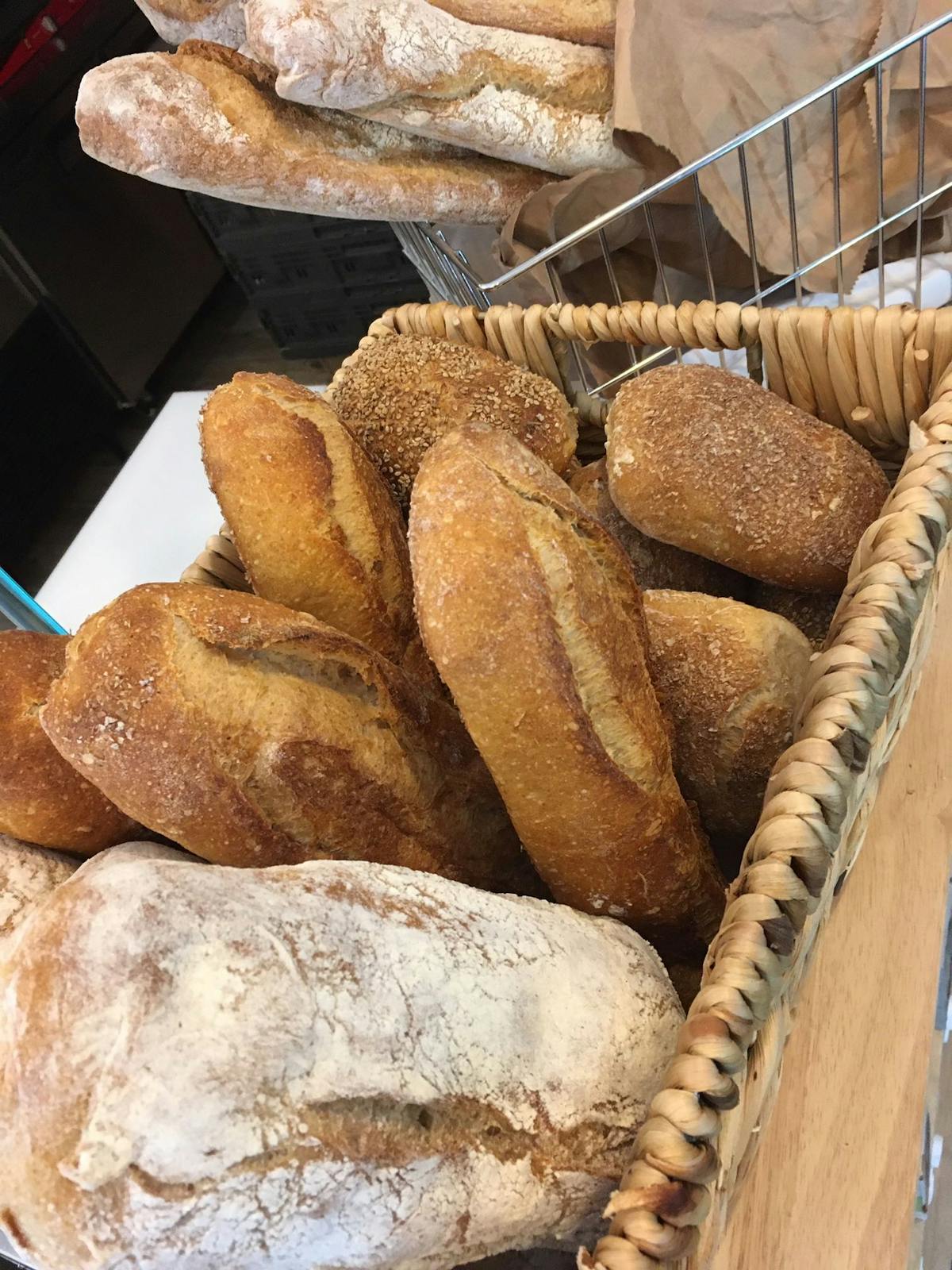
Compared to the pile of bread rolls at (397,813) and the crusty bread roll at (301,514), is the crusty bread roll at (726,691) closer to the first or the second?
the pile of bread rolls at (397,813)

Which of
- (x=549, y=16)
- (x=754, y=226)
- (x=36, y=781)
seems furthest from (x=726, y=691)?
(x=549, y=16)

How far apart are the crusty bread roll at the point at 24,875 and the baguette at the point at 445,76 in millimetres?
825

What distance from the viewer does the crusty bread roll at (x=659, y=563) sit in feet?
2.84

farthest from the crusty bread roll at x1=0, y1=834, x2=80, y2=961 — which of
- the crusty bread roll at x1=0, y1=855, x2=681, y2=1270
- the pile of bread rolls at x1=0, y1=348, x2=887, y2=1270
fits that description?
the crusty bread roll at x1=0, y1=855, x2=681, y2=1270

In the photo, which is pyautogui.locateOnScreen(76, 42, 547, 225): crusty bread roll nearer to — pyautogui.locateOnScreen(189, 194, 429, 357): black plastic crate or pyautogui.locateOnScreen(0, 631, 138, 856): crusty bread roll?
pyautogui.locateOnScreen(0, 631, 138, 856): crusty bread roll

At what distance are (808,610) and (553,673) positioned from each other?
36 centimetres

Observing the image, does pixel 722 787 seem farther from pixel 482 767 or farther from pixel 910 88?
pixel 910 88

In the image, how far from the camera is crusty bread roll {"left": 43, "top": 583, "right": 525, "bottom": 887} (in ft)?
1.84

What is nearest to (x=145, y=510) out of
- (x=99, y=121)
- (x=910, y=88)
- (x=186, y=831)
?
(x=99, y=121)

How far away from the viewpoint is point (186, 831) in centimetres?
58

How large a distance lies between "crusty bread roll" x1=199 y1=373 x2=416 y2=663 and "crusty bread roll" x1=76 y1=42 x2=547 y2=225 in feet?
1.28

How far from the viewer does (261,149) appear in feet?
3.43

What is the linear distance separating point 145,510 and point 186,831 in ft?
3.67

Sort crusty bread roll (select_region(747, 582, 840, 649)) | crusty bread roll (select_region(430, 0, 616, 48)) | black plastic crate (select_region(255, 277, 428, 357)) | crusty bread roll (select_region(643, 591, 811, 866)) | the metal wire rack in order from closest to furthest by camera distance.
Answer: crusty bread roll (select_region(643, 591, 811, 866))
crusty bread roll (select_region(747, 582, 840, 649))
the metal wire rack
crusty bread roll (select_region(430, 0, 616, 48))
black plastic crate (select_region(255, 277, 428, 357))
